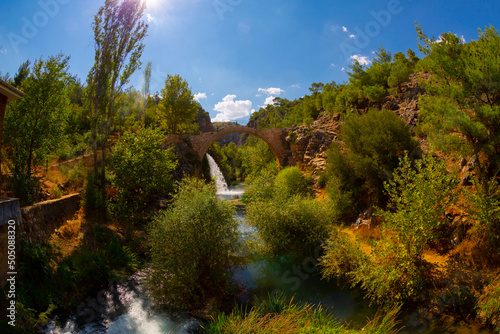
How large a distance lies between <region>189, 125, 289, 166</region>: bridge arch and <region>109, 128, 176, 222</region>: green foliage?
15.5 m

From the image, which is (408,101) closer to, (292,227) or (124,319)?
(292,227)

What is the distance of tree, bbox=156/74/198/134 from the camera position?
3116 centimetres

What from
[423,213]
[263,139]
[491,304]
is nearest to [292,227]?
[423,213]

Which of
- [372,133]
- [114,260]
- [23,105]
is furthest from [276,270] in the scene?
[23,105]

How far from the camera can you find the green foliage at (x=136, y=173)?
1474cm

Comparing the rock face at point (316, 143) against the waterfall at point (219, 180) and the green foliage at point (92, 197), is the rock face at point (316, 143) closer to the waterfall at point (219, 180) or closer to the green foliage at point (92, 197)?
the waterfall at point (219, 180)

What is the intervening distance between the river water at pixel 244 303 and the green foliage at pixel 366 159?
491 centimetres

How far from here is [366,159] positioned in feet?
46.6

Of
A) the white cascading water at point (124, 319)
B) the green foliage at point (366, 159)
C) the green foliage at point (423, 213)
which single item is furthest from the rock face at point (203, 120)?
the green foliage at point (423, 213)

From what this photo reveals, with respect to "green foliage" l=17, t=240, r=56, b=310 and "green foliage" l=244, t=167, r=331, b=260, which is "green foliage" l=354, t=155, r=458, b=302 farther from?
"green foliage" l=17, t=240, r=56, b=310

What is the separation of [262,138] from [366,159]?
18.5 metres

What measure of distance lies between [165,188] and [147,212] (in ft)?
5.53

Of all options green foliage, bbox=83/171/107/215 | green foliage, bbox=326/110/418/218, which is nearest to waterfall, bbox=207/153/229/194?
green foliage, bbox=326/110/418/218

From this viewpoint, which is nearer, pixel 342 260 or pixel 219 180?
pixel 342 260
